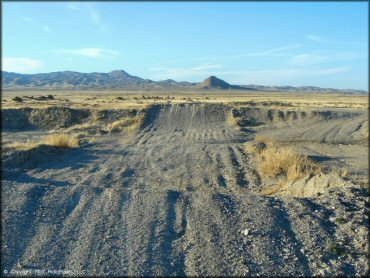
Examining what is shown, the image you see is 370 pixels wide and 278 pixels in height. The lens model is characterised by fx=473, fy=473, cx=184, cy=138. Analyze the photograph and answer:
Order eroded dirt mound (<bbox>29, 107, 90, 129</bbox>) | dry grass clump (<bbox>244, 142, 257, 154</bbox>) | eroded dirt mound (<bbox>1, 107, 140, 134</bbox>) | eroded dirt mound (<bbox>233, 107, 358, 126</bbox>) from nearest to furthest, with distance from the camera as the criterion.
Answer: dry grass clump (<bbox>244, 142, 257, 154</bbox>) → eroded dirt mound (<bbox>1, 107, 140, 134</bbox>) → eroded dirt mound (<bbox>29, 107, 90, 129</bbox>) → eroded dirt mound (<bbox>233, 107, 358, 126</bbox>)

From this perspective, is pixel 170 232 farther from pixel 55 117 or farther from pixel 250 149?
pixel 55 117

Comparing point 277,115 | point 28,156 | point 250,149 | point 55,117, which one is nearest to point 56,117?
point 55,117

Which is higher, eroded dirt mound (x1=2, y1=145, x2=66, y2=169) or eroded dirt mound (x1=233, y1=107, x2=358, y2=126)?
eroded dirt mound (x1=2, y1=145, x2=66, y2=169)

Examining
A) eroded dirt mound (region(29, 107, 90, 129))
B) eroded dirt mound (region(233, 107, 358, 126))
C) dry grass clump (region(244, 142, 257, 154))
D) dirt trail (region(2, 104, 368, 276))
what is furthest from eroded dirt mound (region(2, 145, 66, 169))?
eroded dirt mound (region(233, 107, 358, 126))

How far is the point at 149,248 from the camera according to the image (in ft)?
24.6

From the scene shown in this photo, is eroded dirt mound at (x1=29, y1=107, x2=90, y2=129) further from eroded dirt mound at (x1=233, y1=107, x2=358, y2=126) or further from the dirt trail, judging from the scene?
the dirt trail

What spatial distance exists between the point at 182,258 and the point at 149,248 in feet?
2.04

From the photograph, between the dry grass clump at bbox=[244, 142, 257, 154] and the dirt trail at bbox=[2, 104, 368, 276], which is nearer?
the dirt trail at bbox=[2, 104, 368, 276]

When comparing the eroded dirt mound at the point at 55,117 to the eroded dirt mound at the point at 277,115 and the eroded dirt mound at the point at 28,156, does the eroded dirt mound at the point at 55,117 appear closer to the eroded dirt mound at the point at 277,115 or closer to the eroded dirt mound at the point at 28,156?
the eroded dirt mound at the point at 277,115

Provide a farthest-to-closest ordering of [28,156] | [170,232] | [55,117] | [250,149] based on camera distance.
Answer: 1. [55,117]
2. [250,149]
3. [28,156]
4. [170,232]

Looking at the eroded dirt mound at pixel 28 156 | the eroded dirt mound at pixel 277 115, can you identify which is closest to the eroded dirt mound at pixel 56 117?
the eroded dirt mound at pixel 277 115

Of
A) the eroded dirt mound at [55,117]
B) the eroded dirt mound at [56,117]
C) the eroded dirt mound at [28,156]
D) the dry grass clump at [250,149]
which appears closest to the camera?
the eroded dirt mound at [28,156]

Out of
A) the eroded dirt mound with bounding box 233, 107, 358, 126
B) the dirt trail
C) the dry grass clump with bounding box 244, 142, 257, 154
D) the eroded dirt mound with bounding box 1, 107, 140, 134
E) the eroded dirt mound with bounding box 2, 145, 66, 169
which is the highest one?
the dirt trail

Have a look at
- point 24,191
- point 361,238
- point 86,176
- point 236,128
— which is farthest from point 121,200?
point 236,128
